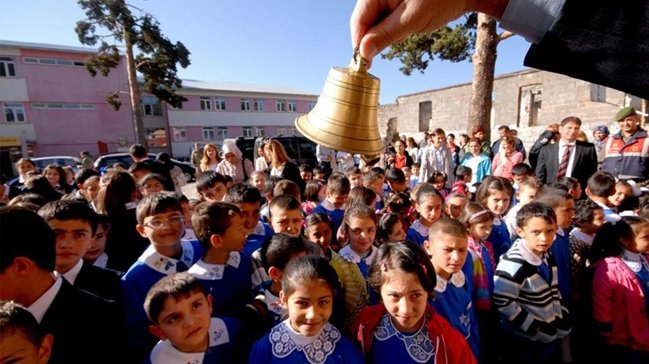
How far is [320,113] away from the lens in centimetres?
123

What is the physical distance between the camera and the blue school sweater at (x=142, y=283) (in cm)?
181

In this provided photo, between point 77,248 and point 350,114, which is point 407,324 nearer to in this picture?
point 350,114

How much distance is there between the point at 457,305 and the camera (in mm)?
1995

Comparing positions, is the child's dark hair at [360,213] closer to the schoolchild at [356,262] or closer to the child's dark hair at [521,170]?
the schoolchild at [356,262]

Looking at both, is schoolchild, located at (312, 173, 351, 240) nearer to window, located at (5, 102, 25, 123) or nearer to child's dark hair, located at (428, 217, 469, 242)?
child's dark hair, located at (428, 217, 469, 242)

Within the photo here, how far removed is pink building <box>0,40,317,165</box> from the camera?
19766 millimetres

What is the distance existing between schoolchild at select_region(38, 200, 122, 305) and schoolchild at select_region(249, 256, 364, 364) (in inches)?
35.0

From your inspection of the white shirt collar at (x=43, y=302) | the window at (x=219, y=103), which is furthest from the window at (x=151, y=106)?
the white shirt collar at (x=43, y=302)

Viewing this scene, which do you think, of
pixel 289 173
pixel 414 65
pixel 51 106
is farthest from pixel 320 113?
pixel 51 106

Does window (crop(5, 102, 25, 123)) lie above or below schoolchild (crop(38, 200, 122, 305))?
above

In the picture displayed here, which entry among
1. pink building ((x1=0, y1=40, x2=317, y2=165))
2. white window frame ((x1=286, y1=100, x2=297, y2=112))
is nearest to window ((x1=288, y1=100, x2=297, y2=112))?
white window frame ((x1=286, y1=100, x2=297, y2=112))

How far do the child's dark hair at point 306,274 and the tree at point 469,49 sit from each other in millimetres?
6586

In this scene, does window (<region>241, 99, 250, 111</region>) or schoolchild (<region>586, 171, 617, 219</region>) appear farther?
window (<region>241, 99, 250, 111</region>)

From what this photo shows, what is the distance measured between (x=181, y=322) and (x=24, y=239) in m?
0.74
